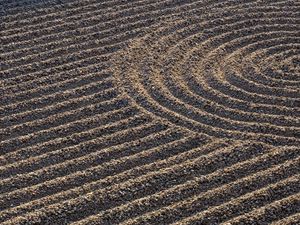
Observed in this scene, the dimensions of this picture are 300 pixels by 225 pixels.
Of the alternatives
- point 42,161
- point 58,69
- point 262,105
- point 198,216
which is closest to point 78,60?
point 58,69

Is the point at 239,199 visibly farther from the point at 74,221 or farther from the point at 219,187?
the point at 74,221

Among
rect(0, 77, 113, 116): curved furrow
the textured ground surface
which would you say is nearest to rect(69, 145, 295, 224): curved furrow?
the textured ground surface

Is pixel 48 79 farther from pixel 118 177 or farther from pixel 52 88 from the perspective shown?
pixel 118 177

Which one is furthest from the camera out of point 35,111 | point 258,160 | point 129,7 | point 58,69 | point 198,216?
point 129,7

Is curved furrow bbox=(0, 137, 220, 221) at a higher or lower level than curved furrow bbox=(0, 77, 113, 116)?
lower

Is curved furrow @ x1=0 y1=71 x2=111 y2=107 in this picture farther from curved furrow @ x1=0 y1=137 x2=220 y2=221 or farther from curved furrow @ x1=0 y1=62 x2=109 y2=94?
curved furrow @ x1=0 y1=137 x2=220 y2=221

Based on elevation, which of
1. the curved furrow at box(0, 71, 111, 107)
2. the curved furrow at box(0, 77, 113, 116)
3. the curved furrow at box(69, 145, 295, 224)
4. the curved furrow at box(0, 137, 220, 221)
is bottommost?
the curved furrow at box(69, 145, 295, 224)

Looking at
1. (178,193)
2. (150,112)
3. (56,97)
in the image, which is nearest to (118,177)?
(178,193)

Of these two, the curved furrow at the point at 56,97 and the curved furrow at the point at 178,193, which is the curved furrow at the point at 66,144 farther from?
the curved furrow at the point at 178,193
